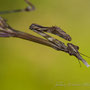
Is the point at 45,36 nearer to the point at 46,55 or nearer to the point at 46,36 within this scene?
the point at 46,36

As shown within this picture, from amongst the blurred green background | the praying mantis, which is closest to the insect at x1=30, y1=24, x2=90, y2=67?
the praying mantis

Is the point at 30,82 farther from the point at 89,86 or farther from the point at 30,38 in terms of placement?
the point at 30,38

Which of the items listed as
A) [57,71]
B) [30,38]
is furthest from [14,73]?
[30,38]

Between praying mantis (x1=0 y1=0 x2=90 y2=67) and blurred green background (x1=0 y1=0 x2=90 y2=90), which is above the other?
blurred green background (x1=0 y1=0 x2=90 y2=90)

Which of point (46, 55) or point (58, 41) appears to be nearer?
point (58, 41)

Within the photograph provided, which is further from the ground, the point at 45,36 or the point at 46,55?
the point at 46,55

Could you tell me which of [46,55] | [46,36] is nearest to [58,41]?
[46,36]

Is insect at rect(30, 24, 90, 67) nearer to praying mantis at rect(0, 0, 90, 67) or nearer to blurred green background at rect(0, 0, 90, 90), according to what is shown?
praying mantis at rect(0, 0, 90, 67)

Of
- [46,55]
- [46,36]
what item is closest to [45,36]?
[46,36]
